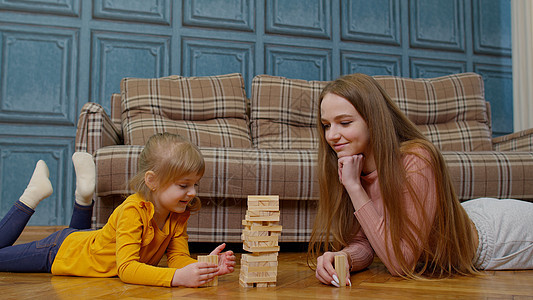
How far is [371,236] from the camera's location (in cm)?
119

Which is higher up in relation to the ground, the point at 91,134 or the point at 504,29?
the point at 504,29

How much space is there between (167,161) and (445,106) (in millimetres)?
1815

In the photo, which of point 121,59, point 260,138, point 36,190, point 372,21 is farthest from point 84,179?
point 372,21

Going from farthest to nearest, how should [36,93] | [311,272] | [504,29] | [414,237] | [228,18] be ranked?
1. [504,29]
2. [228,18]
3. [36,93]
4. [311,272]
5. [414,237]

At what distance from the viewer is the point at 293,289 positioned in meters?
1.05

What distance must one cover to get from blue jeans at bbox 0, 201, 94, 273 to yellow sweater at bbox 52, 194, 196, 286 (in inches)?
1.4

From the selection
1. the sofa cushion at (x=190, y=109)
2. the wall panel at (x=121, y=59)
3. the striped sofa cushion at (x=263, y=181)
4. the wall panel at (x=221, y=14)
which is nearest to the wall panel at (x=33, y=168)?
the wall panel at (x=121, y=59)

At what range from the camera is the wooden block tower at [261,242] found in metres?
1.05

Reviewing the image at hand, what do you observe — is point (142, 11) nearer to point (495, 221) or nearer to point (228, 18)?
point (228, 18)

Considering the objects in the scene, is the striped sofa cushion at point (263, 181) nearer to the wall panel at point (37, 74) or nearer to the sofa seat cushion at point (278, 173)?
the sofa seat cushion at point (278, 173)

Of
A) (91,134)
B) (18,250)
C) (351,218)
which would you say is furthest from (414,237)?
(91,134)

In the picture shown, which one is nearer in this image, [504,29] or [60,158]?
[60,158]

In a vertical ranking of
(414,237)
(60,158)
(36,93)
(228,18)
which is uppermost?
(228,18)

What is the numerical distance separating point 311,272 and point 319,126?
0.42 metres
